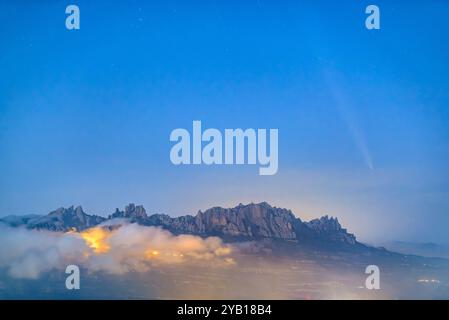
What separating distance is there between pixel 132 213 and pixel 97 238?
1.07 ft

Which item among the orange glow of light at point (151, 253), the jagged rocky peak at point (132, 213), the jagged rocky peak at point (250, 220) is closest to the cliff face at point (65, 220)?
the jagged rocky peak at point (132, 213)

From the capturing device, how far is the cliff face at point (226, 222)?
5316mm

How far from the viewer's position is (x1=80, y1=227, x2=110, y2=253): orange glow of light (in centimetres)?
534

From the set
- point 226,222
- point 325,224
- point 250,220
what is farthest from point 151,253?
point 325,224

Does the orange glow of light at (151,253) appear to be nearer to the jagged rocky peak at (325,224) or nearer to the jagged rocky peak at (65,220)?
the jagged rocky peak at (65,220)

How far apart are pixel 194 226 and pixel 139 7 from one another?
1.74 metres

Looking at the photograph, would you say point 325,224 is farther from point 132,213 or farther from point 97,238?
point 97,238

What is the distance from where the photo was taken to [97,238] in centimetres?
536
